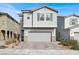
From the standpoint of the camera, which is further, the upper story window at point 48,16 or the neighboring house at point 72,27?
the upper story window at point 48,16

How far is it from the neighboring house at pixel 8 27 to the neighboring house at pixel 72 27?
270 cm

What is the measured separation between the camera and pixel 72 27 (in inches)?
548

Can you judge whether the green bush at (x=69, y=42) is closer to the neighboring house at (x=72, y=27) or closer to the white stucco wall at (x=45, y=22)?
the neighboring house at (x=72, y=27)

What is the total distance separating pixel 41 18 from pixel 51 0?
1.74 m

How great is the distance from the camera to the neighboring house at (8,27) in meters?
13.5

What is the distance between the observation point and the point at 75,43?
1369 cm

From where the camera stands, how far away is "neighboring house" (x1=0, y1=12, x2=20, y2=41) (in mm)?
13469

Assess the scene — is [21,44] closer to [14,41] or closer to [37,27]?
[14,41]

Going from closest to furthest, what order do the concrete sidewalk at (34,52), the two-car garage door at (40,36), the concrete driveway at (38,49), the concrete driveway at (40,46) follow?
the concrete sidewalk at (34,52) → the concrete driveway at (38,49) → the concrete driveway at (40,46) → the two-car garage door at (40,36)

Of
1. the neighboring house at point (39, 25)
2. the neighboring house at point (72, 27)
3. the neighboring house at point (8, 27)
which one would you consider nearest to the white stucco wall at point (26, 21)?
the neighboring house at point (39, 25)

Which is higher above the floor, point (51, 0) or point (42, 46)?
point (51, 0)

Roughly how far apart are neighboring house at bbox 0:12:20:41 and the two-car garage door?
92 cm

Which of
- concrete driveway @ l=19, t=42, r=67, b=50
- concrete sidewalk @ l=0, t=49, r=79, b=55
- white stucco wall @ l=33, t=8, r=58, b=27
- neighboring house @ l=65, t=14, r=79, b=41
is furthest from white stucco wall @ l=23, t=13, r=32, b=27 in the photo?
neighboring house @ l=65, t=14, r=79, b=41
